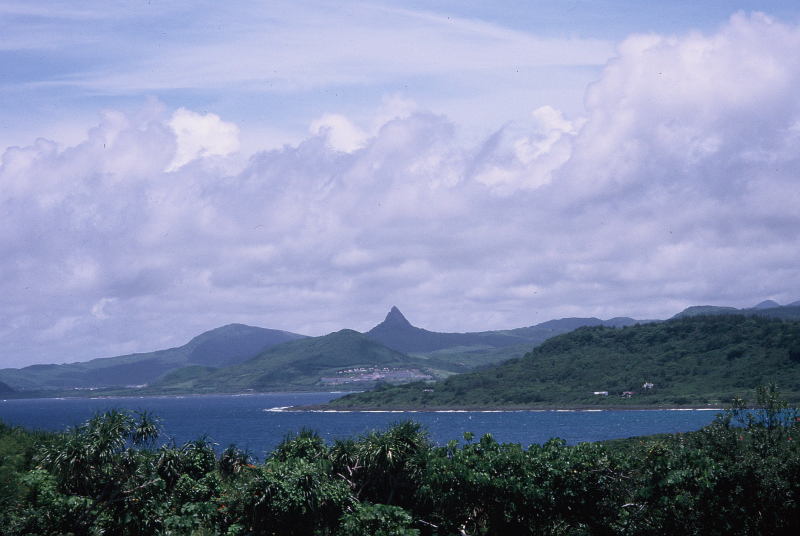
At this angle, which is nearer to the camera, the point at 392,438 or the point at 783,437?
the point at 783,437

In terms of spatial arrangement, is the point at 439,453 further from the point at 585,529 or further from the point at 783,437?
the point at 783,437

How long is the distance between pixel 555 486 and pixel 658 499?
4.07 meters

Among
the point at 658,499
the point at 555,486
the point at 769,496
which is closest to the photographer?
the point at 769,496

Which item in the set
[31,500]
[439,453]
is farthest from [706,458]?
[31,500]

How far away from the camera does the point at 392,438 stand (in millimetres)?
36094

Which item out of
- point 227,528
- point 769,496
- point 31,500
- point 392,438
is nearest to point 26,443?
point 31,500

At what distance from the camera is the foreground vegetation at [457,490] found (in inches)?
1077

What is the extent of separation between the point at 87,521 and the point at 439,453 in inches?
617

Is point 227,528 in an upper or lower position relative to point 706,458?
lower

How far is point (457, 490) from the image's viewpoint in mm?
32000

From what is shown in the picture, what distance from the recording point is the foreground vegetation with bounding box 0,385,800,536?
27359mm

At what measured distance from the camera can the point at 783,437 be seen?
1182 inches

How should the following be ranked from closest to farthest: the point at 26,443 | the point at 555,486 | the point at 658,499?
the point at 658,499, the point at 555,486, the point at 26,443

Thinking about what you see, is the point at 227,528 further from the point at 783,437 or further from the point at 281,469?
the point at 783,437
